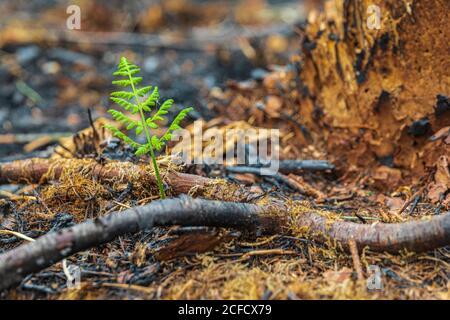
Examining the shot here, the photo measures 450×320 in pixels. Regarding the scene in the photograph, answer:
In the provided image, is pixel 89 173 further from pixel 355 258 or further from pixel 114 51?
pixel 114 51

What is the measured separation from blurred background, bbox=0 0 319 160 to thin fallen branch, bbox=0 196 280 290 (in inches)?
77.2

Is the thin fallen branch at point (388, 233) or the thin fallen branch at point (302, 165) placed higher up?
the thin fallen branch at point (302, 165)

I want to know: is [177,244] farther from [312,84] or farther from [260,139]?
[312,84]

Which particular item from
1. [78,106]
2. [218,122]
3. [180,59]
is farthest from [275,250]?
[180,59]

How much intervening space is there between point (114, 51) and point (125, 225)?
536 cm

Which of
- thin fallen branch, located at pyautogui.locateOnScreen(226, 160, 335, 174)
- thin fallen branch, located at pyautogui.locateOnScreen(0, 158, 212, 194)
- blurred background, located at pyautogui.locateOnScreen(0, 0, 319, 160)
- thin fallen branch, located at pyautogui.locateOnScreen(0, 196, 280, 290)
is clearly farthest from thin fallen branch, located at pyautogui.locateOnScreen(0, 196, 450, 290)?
blurred background, located at pyautogui.locateOnScreen(0, 0, 319, 160)

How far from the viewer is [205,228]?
88.7 inches

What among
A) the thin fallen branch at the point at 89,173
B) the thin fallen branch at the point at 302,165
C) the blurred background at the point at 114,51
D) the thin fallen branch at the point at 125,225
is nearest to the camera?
the thin fallen branch at the point at 125,225

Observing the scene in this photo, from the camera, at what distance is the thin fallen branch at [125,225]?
1954mm

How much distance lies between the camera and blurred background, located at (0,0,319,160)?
5398 millimetres

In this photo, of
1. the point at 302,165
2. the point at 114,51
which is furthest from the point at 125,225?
the point at 114,51

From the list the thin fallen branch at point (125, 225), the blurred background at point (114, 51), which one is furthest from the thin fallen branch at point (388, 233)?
the blurred background at point (114, 51)

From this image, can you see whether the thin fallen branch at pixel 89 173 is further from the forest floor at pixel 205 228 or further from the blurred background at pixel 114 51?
the blurred background at pixel 114 51

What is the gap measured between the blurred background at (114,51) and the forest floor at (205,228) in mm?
30
